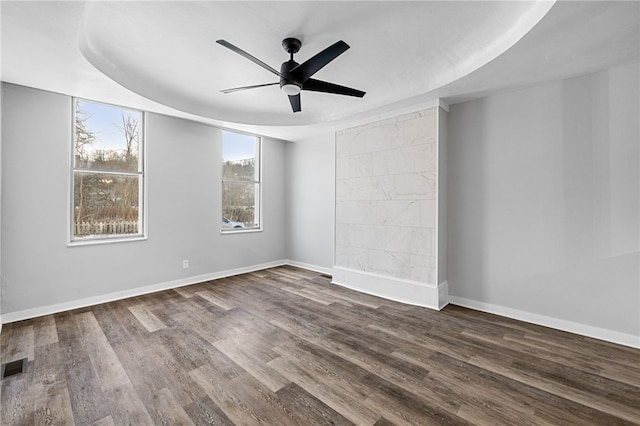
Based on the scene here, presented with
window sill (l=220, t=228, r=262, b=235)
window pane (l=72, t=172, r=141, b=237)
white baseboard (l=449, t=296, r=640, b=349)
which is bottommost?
white baseboard (l=449, t=296, r=640, b=349)

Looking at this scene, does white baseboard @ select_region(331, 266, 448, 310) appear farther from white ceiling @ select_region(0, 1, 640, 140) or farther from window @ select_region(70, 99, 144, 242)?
window @ select_region(70, 99, 144, 242)

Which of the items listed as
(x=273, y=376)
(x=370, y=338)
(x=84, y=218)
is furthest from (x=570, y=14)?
(x=84, y=218)

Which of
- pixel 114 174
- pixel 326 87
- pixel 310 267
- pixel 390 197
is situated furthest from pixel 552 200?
pixel 114 174

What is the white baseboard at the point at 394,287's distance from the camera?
362 centimetres

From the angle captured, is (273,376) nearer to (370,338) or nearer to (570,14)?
(370,338)

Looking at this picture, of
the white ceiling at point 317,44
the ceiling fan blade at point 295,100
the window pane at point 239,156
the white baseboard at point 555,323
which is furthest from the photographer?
the window pane at point 239,156

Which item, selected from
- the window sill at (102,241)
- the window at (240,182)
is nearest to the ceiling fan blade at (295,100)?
the window at (240,182)

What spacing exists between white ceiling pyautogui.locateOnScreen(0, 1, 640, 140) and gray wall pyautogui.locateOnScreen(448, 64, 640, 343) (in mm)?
334

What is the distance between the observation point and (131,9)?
2193 millimetres

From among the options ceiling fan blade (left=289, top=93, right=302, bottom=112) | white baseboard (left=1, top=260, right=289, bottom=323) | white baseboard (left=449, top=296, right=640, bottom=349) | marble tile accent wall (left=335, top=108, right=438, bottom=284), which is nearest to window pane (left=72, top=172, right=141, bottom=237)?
white baseboard (left=1, top=260, right=289, bottom=323)

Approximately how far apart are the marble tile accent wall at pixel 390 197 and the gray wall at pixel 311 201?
65cm

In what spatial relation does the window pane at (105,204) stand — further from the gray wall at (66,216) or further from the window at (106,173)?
the gray wall at (66,216)

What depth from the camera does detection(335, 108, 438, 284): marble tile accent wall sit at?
369cm

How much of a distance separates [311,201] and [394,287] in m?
2.50
